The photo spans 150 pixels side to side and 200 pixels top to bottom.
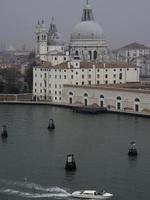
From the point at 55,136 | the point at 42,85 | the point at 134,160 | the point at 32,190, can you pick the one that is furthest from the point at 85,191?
the point at 42,85

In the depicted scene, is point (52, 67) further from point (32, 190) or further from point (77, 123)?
point (32, 190)

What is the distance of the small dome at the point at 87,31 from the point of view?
28.0m

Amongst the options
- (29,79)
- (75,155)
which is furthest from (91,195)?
(29,79)

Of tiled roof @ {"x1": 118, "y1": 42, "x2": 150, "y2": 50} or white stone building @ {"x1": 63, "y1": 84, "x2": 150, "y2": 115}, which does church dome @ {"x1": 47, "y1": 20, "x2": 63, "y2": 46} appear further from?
tiled roof @ {"x1": 118, "y1": 42, "x2": 150, "y2": 50}

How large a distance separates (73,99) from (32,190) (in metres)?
11.3

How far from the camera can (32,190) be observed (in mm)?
9586

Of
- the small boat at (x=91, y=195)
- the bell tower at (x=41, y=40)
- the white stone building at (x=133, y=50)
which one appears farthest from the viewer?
the white stone building at (x=133, y=50)

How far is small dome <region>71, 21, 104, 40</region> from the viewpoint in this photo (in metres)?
28.0

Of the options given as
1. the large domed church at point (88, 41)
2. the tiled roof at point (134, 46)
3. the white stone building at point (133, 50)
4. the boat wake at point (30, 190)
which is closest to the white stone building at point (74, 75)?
the large domed church at point (88, 41)

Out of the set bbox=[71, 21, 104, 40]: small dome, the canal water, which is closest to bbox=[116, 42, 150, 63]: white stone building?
bbox=[71, 21, 104, 40]: small dome

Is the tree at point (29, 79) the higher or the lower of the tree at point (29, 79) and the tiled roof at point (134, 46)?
the lower

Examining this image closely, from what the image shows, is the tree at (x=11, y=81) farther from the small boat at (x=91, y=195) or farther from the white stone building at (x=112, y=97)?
the small boat at (x=91, y=195)

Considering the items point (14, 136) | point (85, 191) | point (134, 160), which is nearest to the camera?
point (85, 191)

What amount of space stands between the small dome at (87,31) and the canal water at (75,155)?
1070 centimetres
